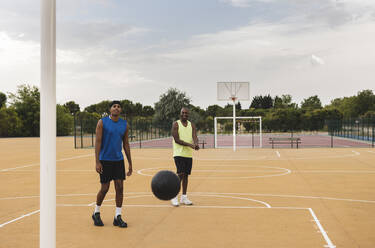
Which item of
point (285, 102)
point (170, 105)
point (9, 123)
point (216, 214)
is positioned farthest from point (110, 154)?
point (285, 102)

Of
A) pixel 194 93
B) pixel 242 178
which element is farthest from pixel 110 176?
pixel 194 93

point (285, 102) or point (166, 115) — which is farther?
point (285, 102)

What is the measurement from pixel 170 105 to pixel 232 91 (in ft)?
124

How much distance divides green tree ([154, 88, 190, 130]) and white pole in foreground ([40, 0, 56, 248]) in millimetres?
64243

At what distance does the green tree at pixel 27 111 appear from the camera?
214 ft

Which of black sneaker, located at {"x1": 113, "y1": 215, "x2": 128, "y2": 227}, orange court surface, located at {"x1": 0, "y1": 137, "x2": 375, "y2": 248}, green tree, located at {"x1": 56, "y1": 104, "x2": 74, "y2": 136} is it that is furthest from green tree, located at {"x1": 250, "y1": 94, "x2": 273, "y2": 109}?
black sneaker, located at {"x1": 113, "y1": 215, "x2": 128, "y2": 227}

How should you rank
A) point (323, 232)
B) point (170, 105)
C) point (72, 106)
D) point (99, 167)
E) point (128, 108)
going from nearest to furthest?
point (323, 232)
point (99, 167)
point (170, 105)
point (128, 108)
point (72, 106)

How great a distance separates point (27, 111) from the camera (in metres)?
66.4

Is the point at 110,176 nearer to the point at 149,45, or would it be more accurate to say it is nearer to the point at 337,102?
the point at 149,45

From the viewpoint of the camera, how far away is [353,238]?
5.75 metres

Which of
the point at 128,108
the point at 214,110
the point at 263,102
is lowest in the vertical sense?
the point at 214,110

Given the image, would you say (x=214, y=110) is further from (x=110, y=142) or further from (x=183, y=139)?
(x=110, y=142)

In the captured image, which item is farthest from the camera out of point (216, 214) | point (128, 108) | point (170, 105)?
point (128, 108)

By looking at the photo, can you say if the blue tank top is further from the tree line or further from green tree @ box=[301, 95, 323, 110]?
green tree @ box=[301, 95, 323, 110]
